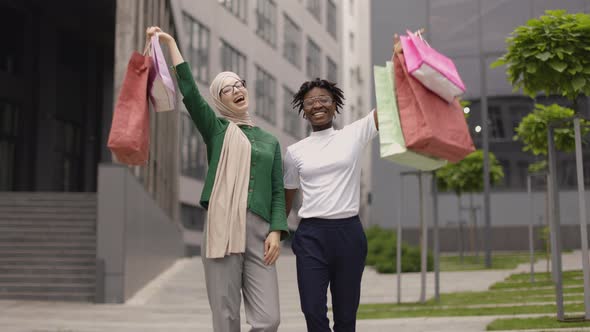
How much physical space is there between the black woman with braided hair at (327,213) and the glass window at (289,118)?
38286 millimetres

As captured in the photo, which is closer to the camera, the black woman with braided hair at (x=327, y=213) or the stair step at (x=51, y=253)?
the black woman with braided hair at (x=327, y=213)

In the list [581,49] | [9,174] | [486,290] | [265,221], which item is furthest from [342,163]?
[9,174]

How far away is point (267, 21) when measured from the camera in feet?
137

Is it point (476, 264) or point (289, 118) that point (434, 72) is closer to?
point (476, 264)

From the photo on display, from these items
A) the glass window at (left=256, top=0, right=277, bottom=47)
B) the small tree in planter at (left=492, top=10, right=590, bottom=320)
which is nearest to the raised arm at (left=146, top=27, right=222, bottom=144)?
the small tree in planter at (left=492, top=10, right=590, bottom=320)

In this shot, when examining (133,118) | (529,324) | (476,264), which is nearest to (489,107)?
(476,264)

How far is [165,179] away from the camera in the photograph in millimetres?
24688

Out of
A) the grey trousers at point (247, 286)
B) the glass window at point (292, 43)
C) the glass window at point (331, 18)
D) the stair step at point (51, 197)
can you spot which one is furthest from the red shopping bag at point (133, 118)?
the glass window at point (331, 18)

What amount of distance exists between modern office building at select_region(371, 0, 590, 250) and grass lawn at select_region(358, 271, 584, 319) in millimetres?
11628

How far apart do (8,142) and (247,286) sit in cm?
2534

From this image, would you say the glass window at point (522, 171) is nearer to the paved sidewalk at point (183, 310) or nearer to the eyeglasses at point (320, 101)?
the paved sidewalk at point (183, 310)

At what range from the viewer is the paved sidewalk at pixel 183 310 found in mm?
9930

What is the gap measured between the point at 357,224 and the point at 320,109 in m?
0.74

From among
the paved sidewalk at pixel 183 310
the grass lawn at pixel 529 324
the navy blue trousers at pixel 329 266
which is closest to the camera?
the navy blue trousers at pixel 329 266
